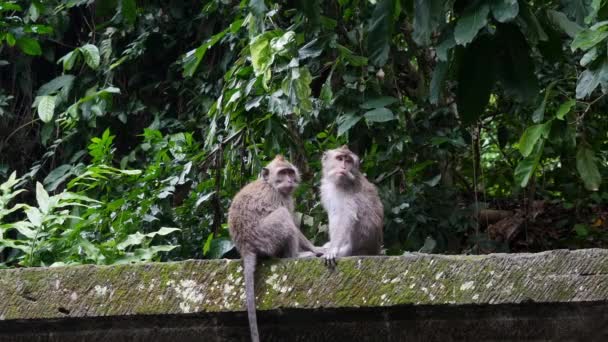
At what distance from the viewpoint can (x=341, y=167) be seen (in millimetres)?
5703

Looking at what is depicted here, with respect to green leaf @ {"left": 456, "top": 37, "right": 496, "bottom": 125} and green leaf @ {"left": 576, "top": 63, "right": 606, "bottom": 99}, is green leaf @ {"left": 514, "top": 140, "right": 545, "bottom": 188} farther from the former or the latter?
green leaf @ {"left": 456, "top": 37, "right": 496, "bottom": 125}

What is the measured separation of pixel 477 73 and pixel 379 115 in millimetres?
3186

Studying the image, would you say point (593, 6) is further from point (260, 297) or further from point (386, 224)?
point (386, 224)

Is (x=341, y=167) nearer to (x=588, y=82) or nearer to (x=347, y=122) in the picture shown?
(x=347, y=122)

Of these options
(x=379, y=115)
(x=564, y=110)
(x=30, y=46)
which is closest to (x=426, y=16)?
(x=564, y=110)

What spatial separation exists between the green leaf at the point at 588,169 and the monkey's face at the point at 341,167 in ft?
4.13

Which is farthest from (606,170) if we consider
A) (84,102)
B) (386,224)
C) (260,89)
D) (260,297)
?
(260,297)

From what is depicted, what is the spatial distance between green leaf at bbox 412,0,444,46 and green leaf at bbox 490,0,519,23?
0.55ft

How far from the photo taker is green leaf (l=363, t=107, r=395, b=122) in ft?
19.7

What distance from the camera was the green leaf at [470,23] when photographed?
272 cm

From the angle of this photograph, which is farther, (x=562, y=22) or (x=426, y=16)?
(x=562, y=22)

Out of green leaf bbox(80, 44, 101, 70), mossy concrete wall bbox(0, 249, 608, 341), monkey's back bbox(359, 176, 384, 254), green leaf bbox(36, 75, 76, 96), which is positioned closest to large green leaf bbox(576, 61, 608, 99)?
mossy concrete wall bbox(0, 249, 608, 341)

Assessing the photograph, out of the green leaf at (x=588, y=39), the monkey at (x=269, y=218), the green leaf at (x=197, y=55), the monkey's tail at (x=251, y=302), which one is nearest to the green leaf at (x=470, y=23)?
the monkey's tail at (x=251, y=302)

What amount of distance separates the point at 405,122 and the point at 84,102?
2.70 meters
